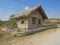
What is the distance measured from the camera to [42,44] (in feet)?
35.4

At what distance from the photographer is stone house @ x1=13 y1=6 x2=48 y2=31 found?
20641 mm

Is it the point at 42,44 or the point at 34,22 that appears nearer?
the point at 42,44

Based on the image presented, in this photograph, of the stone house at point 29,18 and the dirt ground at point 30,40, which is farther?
the stone house at point 29,18

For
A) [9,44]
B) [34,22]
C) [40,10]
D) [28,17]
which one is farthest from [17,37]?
[40,10]

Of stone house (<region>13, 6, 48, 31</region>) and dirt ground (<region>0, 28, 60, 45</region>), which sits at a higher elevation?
stone house (<region>13, 6, 48, 31</region>)

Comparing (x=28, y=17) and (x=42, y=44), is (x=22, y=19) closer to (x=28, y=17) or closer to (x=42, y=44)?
(x=28, y=17)

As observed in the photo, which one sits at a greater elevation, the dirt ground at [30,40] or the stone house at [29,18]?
the stone house at [29,18]

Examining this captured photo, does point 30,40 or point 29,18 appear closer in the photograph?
point 30,40

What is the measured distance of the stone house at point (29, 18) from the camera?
20641mm

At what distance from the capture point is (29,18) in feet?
68.8

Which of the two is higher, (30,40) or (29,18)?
(29,18)

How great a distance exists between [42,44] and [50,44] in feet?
2.42

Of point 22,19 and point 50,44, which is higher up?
point 22,19

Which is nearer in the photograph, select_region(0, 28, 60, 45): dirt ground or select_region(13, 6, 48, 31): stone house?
select_region(0, 28, 60, 45): dirt ground
